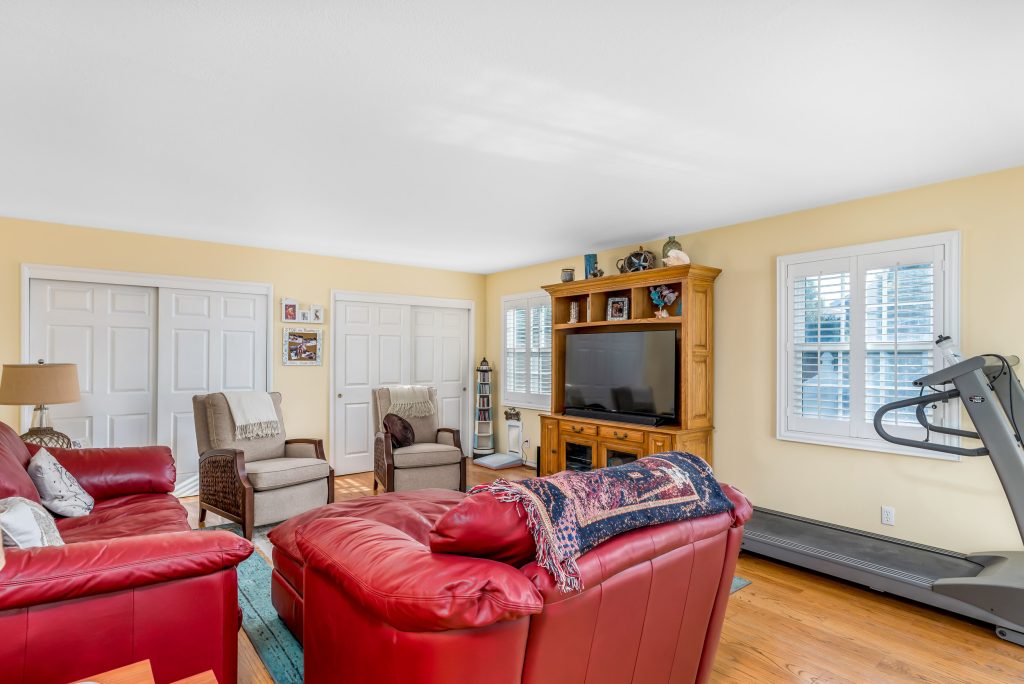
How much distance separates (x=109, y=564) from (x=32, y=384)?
281 centimetres

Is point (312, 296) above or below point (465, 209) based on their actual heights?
below

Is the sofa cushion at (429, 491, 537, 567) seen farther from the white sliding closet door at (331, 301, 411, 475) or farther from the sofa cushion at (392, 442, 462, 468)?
the white sliding closet door at (331, 301, 411, 475)

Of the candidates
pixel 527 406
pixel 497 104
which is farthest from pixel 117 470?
pixel 527 406

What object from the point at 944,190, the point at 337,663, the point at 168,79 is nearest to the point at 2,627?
the point at 337,663

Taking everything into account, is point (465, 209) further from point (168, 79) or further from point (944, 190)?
point (944, 190)

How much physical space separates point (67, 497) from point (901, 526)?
4703mm

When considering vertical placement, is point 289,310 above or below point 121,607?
above

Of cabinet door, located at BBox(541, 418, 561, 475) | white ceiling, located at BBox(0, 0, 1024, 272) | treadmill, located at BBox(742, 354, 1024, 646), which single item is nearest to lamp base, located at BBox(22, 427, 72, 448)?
white ceiling, located at BBox(0, 0, 1024, 272)

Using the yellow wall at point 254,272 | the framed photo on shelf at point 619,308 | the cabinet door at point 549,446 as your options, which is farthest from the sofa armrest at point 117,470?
the framed photo on shelf at point 619,308

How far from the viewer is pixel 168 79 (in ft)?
7.02

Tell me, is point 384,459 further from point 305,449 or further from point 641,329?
point 641,329

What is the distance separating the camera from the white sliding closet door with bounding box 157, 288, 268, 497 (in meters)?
4.78

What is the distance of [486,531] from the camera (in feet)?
4.27

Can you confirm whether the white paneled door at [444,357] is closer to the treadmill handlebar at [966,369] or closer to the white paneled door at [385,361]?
the white paneled door at [385,361]
